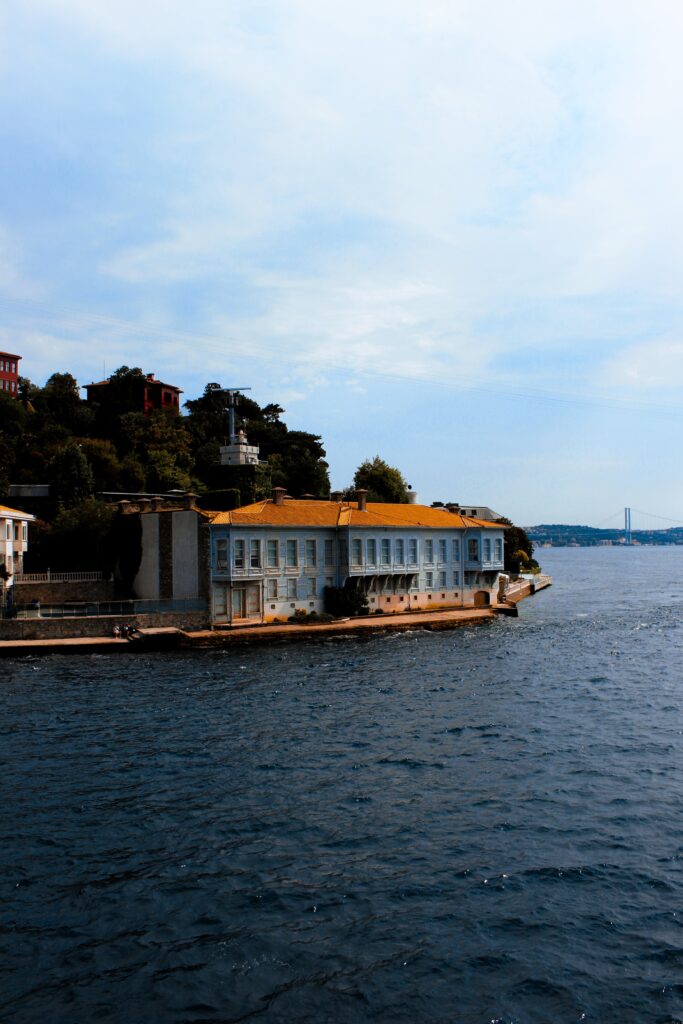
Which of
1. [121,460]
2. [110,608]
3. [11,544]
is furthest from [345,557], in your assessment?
[121,460]

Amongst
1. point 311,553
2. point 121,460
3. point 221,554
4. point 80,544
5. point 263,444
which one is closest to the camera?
point 221,554

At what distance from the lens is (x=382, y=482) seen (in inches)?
3782

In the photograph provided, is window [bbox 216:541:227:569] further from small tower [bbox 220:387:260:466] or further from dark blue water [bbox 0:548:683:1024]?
small tower [bbox 220:387:260:466]

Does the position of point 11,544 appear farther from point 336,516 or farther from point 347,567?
point 347,567

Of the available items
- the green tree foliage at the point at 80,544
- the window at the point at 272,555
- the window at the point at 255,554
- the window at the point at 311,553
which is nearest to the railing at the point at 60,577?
the green tree foliage at the point at 80,544

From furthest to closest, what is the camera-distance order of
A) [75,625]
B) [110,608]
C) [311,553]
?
1. [311,553]
2. [110,608]
3. [75,625]

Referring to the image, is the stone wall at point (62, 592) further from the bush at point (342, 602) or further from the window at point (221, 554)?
the bush at point (342, 602)

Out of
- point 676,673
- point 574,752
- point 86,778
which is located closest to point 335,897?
point 86,778

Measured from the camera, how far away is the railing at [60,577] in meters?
55.2

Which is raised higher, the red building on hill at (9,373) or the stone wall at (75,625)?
the red building on hill at (9,373)

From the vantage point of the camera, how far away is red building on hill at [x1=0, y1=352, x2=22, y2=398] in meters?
112

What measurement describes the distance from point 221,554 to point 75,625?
10.7 meters

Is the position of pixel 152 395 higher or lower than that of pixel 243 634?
higher

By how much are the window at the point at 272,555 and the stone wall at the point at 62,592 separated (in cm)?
1255
